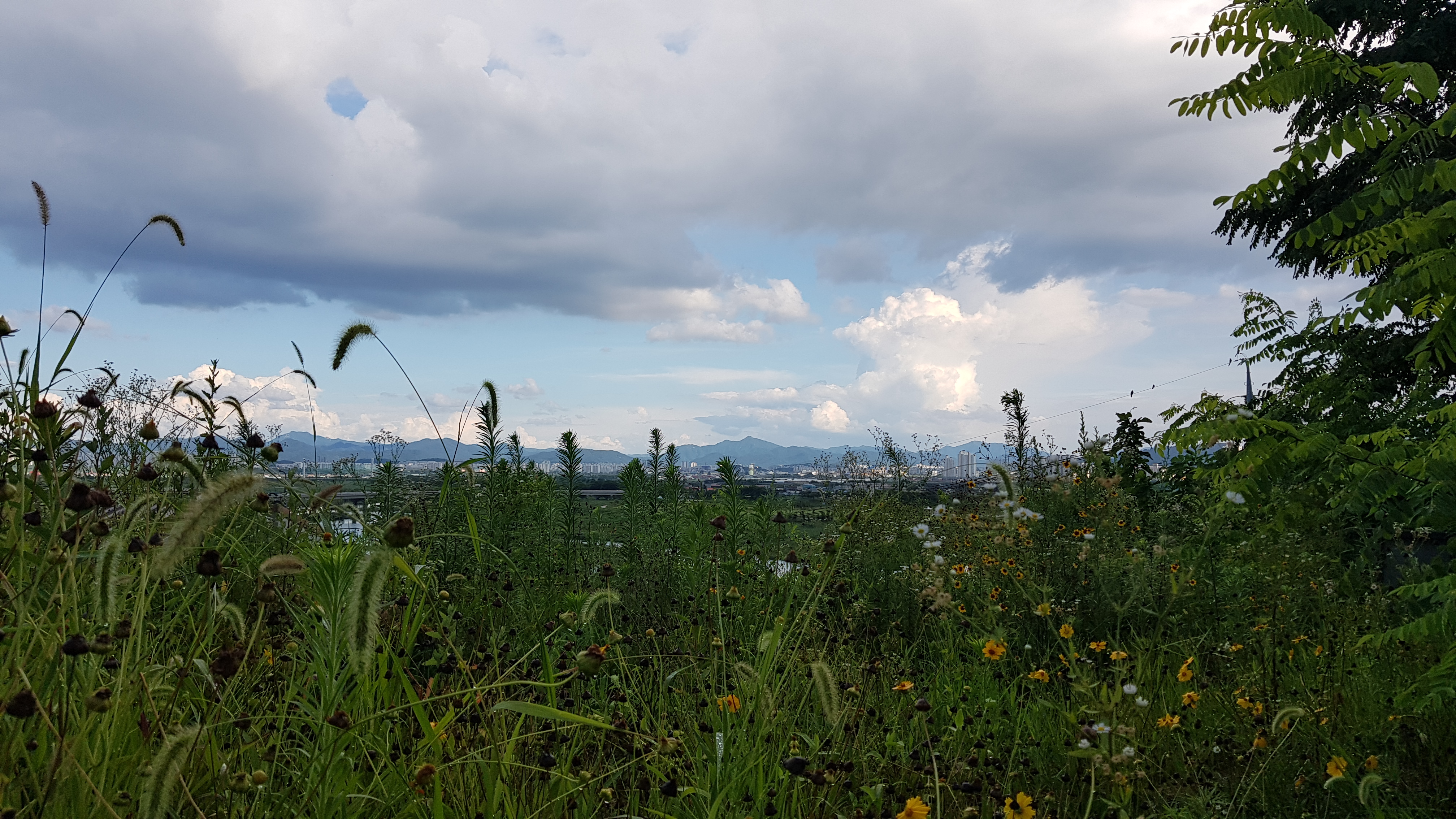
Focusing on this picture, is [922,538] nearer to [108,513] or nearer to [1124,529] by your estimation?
[1124,529]

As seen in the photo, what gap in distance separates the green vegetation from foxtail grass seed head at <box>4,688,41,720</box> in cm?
1

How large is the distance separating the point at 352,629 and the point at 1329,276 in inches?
712

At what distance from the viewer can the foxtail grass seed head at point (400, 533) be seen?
49.2 inches

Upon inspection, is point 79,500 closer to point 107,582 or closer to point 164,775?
point 107,582

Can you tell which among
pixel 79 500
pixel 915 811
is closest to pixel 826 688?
pixel 915 811

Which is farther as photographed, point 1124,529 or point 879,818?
point 1124,529

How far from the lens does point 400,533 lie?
1254 millimetres

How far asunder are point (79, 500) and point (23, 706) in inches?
17.8

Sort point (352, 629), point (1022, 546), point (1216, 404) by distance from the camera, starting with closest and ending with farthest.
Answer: point (352, 629), point (1022, 546), point (1216, 404)

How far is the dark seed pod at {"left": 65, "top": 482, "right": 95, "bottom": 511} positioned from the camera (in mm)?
1686

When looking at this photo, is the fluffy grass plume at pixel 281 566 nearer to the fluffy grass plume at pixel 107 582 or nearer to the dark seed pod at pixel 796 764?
the fluffy grass plume at pixel 107 582

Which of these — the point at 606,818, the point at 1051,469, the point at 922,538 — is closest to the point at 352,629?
the point at 606,818

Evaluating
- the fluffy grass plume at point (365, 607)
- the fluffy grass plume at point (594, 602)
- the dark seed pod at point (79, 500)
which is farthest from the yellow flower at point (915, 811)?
the dark seed pod at point (79, 500)

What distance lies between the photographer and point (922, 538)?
6.23 m
